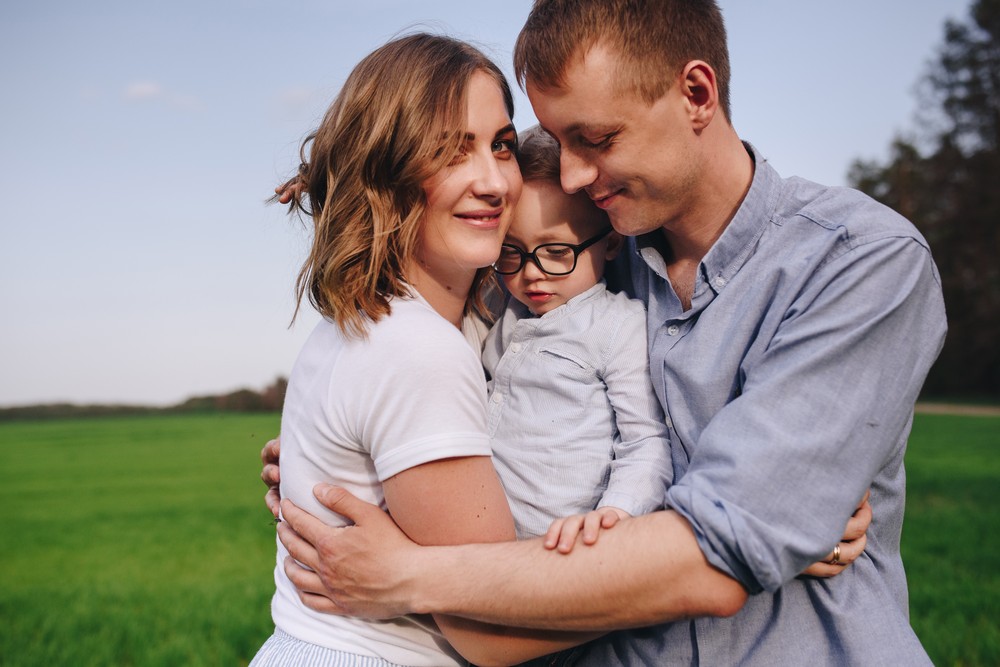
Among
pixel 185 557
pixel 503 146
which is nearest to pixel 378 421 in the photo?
pixel 503 146

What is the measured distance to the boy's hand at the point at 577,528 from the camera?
2053 mm

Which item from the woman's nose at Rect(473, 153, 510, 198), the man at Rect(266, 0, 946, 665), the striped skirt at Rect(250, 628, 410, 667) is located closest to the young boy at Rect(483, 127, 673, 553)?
the man at Rect(266, 0, 946, 665)

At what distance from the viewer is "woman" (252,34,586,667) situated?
6.88 ft

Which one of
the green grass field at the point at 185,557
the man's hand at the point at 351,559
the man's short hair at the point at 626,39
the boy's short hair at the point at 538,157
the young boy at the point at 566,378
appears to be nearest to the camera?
the man's hand at the point at 351,559

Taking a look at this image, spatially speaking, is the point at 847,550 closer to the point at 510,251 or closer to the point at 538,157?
the point at 510,251

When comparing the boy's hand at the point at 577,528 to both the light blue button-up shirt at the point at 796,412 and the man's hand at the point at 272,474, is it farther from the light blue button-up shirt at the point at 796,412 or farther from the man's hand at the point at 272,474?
the man's hand at the point at 272,474

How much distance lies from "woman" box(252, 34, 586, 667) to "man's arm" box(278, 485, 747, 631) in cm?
7

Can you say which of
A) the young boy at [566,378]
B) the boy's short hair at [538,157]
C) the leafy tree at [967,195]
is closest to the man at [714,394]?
the young boy at [566,378]

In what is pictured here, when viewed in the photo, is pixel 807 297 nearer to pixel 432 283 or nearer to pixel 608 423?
pixel 608 423

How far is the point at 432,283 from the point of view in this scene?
2.74 m

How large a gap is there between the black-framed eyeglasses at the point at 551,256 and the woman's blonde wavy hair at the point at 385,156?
477mm

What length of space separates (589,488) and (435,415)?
66cm

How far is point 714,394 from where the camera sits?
2.27m

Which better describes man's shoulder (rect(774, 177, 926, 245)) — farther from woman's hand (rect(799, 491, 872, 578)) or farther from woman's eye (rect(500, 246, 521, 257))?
woman's eye (rect(500, 246, 521, 257))
